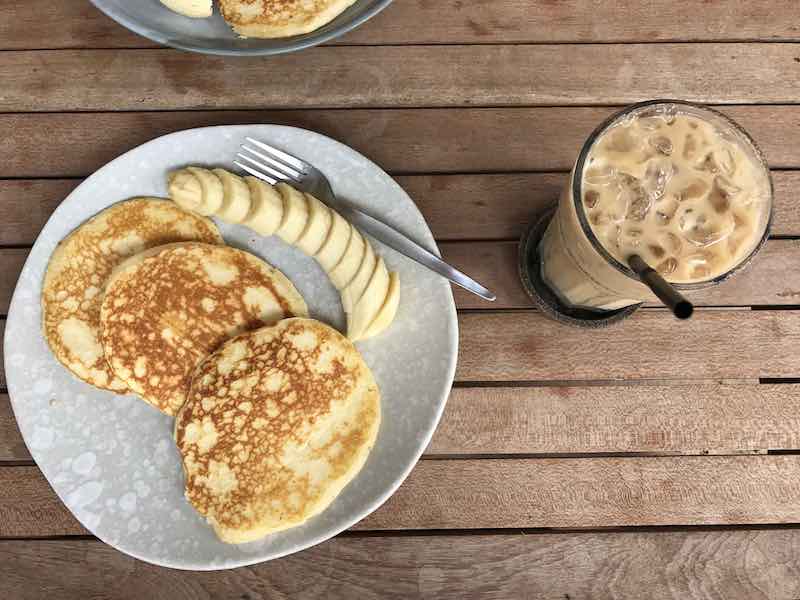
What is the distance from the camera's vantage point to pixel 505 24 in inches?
56.6

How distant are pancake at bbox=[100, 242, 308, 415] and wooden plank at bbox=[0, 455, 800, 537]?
340 millimetres

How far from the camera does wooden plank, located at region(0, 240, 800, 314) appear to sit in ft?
4.38

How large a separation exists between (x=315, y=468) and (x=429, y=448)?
0.80ft

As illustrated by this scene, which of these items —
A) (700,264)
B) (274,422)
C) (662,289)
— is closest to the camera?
(662,289)

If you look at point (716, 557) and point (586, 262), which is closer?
point (586, 262)

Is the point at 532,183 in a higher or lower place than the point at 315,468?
higher

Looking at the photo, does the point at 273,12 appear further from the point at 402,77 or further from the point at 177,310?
the point at 177,310

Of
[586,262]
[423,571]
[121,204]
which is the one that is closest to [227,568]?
[423,571]

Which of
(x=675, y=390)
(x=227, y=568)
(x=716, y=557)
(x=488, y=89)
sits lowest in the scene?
(x=716, y=557)

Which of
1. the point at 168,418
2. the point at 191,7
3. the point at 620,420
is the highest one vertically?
the point at 191,7

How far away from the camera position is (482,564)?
1.27 m

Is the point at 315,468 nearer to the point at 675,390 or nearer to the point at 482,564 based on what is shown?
the point at 482,564

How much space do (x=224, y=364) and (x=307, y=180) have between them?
40cm

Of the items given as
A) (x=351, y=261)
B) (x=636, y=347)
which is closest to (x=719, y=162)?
(x=636, y=347)
